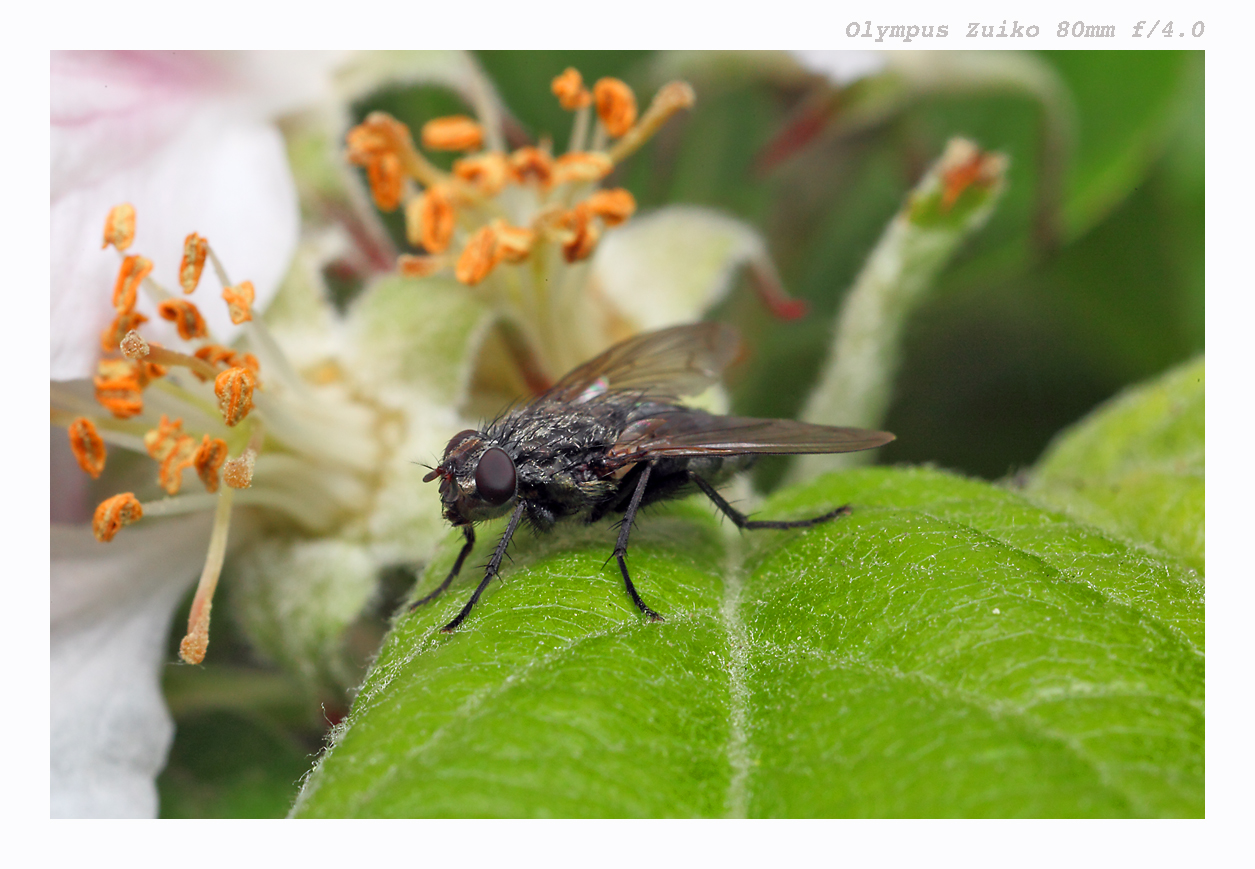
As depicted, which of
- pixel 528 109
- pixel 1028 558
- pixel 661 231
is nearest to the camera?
pixel 1028 558

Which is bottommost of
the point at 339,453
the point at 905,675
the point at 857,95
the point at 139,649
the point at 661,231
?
the point at 139,649

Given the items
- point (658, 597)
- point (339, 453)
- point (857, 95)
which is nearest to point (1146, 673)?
point (658, 597)

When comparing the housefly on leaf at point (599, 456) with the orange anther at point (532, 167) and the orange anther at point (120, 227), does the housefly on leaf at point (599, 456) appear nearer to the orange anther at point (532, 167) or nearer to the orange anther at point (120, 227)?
the orange anther at point (532, 167)

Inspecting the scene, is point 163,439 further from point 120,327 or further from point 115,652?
point 115,652

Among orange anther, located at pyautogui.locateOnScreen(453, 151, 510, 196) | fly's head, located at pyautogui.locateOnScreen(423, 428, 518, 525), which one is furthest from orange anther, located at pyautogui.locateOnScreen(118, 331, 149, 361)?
orange anther, located at pyautogui.locateOnScreen(453, 151, 510, 196)

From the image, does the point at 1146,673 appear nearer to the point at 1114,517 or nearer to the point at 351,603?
the point at 1114,517
